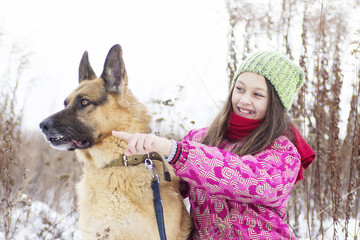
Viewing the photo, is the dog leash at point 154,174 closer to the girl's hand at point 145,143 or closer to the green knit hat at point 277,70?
the girl's hand at point 145,143

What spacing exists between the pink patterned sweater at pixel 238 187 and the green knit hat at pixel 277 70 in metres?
0.33

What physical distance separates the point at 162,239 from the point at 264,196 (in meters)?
0.63

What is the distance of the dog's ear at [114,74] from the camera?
210cm

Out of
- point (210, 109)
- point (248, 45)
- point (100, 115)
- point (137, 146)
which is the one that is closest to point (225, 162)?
point (137, 146)

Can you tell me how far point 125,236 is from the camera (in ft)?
6.01

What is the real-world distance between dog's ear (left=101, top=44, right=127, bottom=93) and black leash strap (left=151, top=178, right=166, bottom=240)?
2.38 feet

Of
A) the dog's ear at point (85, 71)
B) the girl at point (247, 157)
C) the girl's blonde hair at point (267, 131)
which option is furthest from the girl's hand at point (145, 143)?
the dog's ear at point (85, 71)

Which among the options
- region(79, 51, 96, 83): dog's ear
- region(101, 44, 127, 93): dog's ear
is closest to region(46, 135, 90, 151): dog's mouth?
region(101, 44, 127, 93): dog's ear

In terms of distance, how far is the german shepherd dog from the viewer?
6.09ft

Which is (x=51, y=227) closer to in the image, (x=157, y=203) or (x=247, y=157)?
(x=157, y=203)

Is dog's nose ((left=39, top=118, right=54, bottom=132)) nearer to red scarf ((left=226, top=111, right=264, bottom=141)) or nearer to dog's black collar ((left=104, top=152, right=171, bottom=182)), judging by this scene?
dog's black collar ((left=104, top=152, right=171, bottom=182))

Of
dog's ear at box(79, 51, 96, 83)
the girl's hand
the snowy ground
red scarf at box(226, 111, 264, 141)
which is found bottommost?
the snowy ground

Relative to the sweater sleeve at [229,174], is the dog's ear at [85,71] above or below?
above

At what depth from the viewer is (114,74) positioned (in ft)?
7.10
